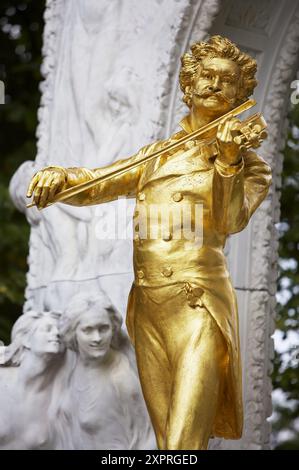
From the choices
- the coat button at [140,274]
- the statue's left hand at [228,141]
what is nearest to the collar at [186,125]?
the statue's left hand at [228,141]

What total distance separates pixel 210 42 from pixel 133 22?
233cm

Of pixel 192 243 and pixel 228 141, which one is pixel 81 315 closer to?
pixel 192 243

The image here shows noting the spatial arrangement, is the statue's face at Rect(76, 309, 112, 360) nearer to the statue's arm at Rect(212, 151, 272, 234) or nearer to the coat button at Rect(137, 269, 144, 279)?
the coat button at Rect(137, 269, 144, 279)

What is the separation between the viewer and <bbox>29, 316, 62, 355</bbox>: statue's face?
808cm

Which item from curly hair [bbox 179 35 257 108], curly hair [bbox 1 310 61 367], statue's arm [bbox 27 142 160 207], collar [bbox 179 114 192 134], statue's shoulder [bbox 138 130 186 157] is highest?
curly hair [bbox 179 35 257 108]

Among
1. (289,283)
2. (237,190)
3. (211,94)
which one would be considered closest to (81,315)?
(211,94)

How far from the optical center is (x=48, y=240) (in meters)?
8.88

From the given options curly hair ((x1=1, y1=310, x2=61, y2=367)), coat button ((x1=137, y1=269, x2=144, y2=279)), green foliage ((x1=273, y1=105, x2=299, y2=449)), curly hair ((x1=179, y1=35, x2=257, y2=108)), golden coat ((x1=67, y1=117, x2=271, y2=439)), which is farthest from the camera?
green foliage ((x1=273, y1=105, x2=299, y2=449))

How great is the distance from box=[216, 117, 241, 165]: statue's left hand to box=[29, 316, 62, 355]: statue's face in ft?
7.43

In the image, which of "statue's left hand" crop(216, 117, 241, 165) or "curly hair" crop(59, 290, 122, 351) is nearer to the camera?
"statue's left hand" crop(216, 117, 241, 165)

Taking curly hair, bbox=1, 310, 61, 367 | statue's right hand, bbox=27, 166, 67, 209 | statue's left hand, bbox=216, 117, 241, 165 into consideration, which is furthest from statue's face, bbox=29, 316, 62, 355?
statue's left hand, bbox=216, 117, 241, 165

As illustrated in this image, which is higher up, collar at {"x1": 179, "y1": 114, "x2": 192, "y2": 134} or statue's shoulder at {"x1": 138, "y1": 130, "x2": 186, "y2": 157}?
collar at {"x1": 179, "y1": 114, "x2": 192, "y2": 134}

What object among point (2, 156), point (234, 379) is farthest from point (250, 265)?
point (2, 156)

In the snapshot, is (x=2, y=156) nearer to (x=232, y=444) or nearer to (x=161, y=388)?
(x=232, y=444)
